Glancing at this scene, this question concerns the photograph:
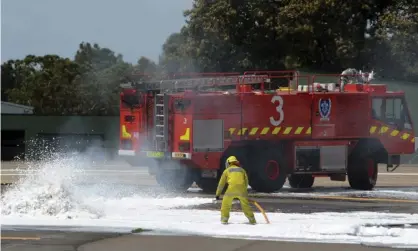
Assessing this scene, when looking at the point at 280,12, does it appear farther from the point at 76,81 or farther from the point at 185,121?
the point at 76,81

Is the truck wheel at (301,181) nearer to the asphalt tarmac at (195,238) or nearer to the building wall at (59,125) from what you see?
the asphalt tarmac at (195,238)

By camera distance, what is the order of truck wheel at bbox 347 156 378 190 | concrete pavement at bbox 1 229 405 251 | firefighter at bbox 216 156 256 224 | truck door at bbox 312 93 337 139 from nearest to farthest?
concrete pavement at bbox 1 229 405 251 < firefighter at bbox 216 156 256 224 < truck door at bbox 312 93 337 139 < truck wheel at bbox 347 156 378 190

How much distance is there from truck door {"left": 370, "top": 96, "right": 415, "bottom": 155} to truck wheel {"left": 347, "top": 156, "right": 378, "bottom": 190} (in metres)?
0.73

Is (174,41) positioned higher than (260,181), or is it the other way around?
(174,41)

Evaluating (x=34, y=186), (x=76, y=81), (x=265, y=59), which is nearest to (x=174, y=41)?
(x=265, y=59)

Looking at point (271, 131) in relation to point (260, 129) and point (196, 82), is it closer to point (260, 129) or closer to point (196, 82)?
point (260, 129)

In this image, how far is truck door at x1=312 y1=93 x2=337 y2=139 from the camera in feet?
72.0

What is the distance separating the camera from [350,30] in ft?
135

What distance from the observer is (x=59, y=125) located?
4341 cm

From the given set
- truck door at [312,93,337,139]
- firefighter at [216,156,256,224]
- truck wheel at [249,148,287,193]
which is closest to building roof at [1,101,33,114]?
truck wheel at [249,148,287,193]

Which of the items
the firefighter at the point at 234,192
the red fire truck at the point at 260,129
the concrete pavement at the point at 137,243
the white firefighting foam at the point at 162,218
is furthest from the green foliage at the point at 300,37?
the concrete pavement at the point at 137,243

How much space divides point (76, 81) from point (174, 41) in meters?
16.9

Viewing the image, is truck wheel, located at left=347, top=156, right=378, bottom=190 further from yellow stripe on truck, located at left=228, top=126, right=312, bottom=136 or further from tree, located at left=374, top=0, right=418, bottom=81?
tree, located at left=374, top=0, right=418, bottom=81

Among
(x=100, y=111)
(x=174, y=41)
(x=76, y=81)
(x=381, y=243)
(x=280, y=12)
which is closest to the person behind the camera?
(x=381, y=243)
